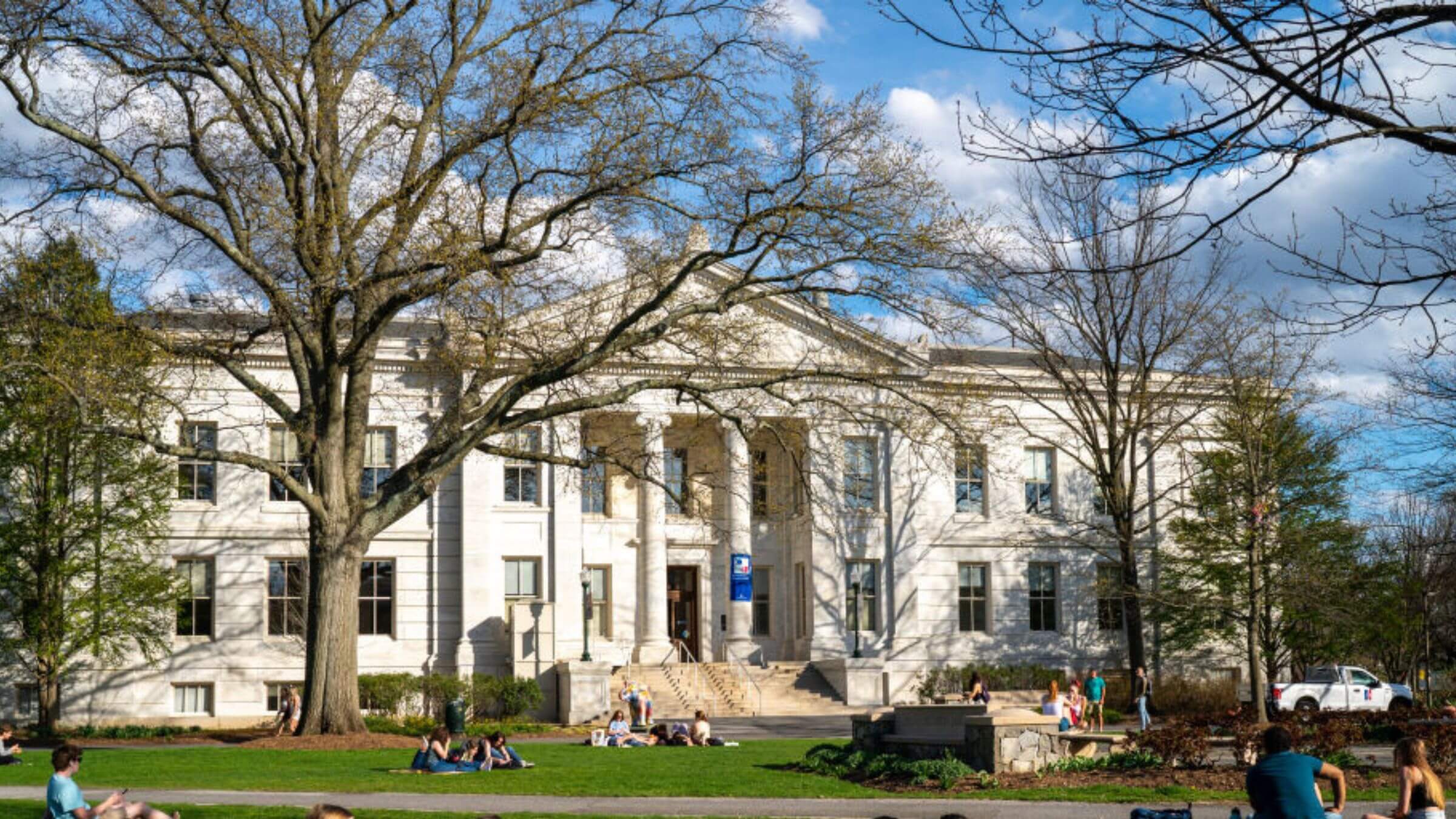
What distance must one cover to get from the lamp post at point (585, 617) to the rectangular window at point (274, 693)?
26.1 feet

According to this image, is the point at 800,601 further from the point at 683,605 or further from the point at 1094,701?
the point at 1094,701

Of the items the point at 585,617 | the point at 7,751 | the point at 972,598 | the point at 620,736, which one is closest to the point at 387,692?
the point at 585,617

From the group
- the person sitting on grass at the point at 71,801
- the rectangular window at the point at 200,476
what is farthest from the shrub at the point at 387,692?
the person sitting on grass at the point at 71,801

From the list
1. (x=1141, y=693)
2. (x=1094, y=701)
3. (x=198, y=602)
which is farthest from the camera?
(x=198, y=602)

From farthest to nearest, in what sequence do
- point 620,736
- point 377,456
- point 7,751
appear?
point 377,456, point 620,736, point 7,751

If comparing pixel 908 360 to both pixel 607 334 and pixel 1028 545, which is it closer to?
pixel 1028 545

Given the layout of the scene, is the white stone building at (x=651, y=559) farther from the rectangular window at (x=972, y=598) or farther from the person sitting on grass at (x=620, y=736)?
the person sitting on grass at (x=620, y=736)

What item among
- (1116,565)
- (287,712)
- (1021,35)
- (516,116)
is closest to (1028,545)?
(1116,565)

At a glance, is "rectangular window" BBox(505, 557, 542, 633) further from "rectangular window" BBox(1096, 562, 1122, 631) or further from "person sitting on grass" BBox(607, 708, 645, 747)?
"rectangular window" BBox(1096, 562, 1122, 631)

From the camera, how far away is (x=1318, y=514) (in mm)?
44375

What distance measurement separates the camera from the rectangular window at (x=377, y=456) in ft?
144

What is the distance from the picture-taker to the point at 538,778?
22141mm

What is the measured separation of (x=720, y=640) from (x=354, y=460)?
808 inches

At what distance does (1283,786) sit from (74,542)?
111ft
